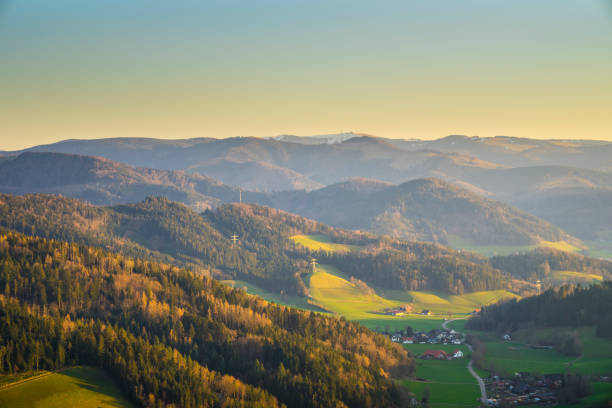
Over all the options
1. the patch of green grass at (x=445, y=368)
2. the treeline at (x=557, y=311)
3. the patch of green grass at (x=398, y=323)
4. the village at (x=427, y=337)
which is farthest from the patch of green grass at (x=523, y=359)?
the patch of green grass at (x=398, y=323)

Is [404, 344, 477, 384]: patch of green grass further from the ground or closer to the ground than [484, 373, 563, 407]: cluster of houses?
closer to the ground

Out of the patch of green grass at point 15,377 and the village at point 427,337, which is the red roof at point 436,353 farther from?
the patch of green grass at point 15,377

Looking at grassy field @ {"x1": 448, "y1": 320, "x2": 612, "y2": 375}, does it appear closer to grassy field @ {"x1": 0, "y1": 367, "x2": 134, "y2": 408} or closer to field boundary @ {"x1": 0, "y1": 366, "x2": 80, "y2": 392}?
grassy field @ {"x1": 0, "y1": 367, "x2": 134, "y2": 408}

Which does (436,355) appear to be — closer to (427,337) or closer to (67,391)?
(427,337)

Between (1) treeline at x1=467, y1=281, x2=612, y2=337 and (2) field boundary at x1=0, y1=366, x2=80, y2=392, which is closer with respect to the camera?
(2) field boundary at x1=0, y1=366, x2=80, y2=392

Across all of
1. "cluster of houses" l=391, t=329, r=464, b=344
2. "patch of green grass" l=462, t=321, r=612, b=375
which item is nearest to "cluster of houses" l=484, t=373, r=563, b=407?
"patch of green grass" l=462, t=321, r=612, b=375
